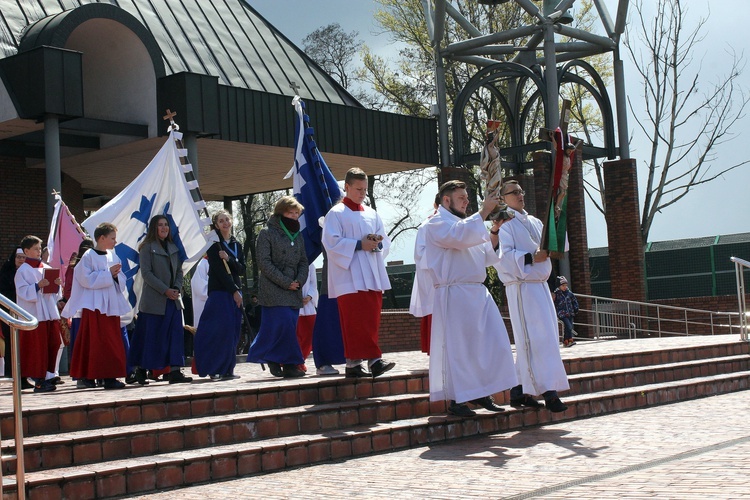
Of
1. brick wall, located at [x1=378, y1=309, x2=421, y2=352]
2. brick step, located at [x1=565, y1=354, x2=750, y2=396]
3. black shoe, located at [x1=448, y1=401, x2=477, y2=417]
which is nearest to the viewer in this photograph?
black shoe, located at [x1=448, y1=401, x2=477, y2=417]

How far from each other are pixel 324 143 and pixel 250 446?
13.9 metres

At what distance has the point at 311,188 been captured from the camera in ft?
36.6

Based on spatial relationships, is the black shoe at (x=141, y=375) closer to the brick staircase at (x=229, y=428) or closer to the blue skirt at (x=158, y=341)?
the blue skirt at (x=158, y=341)

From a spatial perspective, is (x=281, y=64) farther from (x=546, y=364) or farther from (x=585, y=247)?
(x=546, y=364)

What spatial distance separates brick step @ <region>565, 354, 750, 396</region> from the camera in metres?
11.3

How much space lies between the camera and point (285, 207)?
34.1ft

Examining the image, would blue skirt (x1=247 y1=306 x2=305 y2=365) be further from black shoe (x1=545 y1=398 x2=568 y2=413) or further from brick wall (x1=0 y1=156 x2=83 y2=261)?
brick wall (x1=0 y1=156 x2=83 y2=261)

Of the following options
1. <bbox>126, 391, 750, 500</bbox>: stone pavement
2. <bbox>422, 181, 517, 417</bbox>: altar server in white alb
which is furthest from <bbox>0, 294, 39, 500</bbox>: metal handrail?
<bbox>422, 181, 517, 417</bbox>: altar server in white alb

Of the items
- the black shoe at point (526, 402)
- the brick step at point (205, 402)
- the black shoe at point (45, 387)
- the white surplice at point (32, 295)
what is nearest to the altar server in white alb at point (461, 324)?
the black shoe at point (526, 402)

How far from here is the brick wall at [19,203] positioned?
20.5 m

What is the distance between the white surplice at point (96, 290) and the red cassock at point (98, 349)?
95 mm

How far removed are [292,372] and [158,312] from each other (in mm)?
1550

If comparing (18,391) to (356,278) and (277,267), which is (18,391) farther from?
(277,267)

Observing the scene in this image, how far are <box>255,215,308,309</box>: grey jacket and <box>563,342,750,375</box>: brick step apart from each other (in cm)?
331
